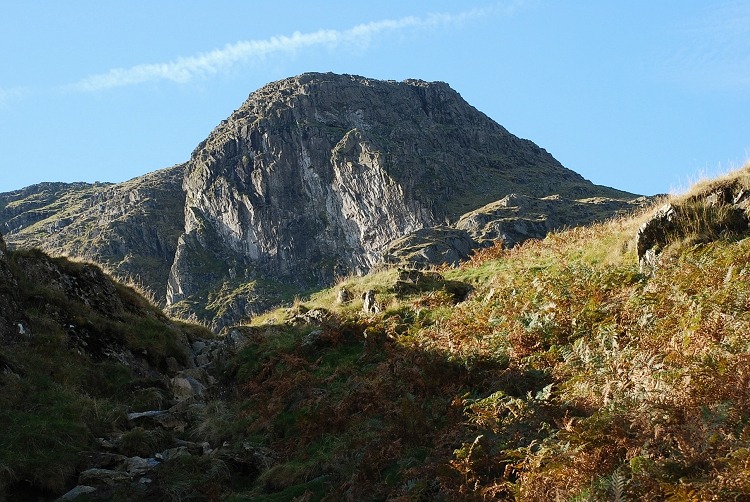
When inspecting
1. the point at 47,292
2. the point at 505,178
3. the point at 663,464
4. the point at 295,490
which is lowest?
the point at 295,490

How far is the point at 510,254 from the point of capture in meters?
19.1

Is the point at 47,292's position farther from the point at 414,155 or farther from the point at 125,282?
the point at 414,155

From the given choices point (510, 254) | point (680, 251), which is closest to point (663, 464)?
point (680, 251)

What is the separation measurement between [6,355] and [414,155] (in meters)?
162

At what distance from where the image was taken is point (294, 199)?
17362 cm

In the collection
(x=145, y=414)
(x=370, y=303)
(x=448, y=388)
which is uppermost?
(x=370, y=303)

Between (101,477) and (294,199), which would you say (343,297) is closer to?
(101,477)

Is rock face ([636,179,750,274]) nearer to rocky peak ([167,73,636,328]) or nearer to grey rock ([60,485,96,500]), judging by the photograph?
grey rock ([60,485,96,500])

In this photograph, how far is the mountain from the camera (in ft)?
503

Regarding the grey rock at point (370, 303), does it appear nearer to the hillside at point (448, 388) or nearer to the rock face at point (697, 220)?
the hillside at point (448, 388)

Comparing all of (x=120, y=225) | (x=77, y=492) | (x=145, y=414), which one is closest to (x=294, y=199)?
(x=120, y=225)

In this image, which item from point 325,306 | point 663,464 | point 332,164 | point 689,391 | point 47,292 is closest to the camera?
point 663,464

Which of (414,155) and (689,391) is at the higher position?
(414,155)

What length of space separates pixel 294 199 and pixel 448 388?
166536mm
